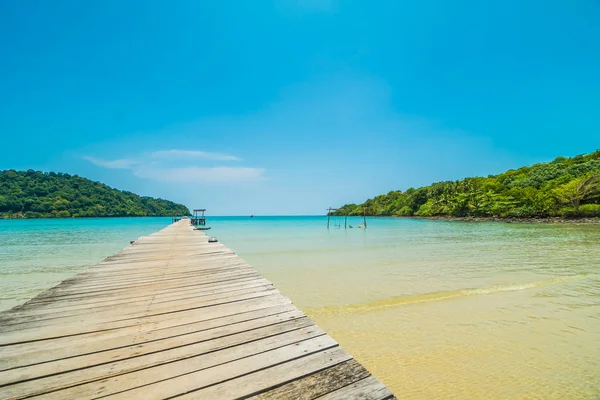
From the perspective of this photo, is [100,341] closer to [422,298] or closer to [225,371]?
[225,371]

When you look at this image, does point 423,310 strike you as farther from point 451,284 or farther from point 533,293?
point 533,293

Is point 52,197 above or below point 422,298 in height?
above

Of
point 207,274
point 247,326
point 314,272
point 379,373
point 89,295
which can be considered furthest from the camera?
point 314,272

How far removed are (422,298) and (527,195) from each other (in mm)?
59972

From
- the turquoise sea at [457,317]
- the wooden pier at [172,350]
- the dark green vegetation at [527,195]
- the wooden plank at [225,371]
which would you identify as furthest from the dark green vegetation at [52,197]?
the wooden plank at [225,371]

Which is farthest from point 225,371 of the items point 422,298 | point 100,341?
point 422,298

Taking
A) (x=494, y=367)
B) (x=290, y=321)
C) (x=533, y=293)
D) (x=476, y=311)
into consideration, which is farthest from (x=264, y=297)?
(x=533, y=293)

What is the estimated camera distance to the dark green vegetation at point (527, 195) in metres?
44.6

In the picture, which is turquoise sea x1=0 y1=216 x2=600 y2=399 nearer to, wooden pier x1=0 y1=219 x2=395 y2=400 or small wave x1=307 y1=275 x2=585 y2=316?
small wave x1=307 y1=275 x2=585 y2=316

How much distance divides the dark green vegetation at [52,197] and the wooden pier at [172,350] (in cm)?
10663

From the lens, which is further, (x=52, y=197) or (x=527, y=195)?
(x=52, y=197)

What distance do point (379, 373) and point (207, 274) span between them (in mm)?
3574

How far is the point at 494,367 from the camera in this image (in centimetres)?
382

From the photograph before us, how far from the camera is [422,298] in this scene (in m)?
6.82
